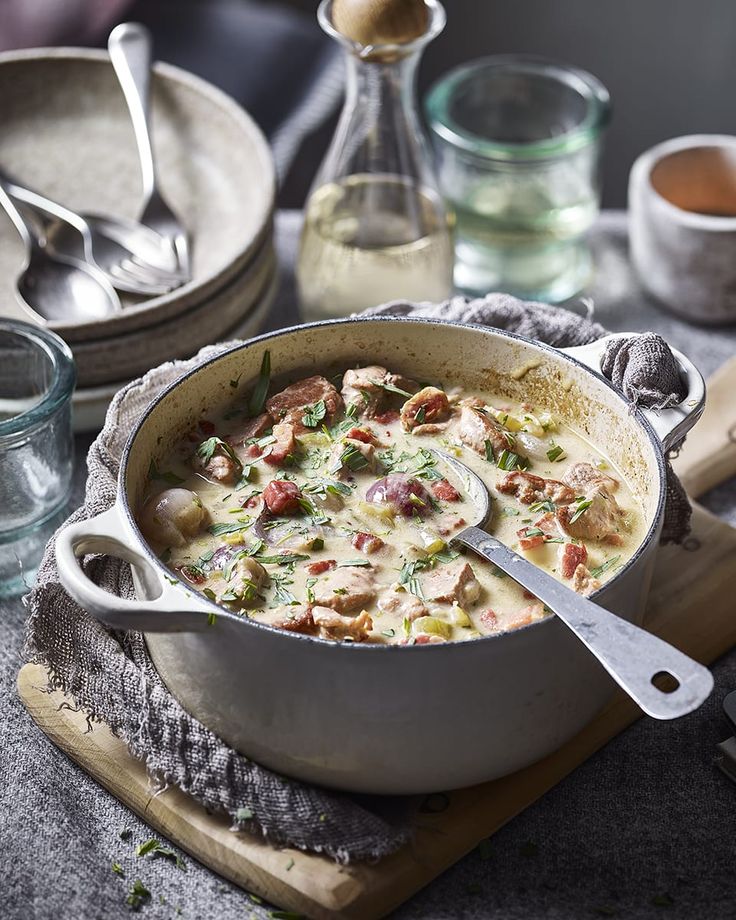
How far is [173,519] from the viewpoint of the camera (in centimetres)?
164

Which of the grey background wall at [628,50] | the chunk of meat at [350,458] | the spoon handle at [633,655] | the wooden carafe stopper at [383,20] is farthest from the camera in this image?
the grey background wall at [628,50]

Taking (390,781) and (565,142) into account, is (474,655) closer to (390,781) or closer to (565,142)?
(390,781)

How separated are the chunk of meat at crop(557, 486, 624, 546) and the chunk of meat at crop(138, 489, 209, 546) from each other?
469 millimetres

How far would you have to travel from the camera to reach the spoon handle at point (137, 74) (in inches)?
97.2

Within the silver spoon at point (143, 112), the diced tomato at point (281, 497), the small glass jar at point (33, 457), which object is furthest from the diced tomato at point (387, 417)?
the silver spoon at point (143, 112)

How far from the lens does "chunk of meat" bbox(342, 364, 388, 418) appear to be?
187 centimetres

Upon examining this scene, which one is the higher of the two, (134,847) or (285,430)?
(285,430)

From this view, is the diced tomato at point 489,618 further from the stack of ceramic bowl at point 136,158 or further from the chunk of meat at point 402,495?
the stack of ceramic bowl at point 136,158

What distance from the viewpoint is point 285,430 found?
71.2 inches

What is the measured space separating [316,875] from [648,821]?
40 centimetres

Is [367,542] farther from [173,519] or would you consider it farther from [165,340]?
[165,340]

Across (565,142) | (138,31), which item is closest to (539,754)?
(565,142)

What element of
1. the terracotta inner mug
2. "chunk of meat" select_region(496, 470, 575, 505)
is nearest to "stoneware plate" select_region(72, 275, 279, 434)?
"chunk of meat" select_region(496, 470, 575, 505)

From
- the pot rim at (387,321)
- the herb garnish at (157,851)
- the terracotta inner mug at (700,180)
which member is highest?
the pot rim at (387,321)
